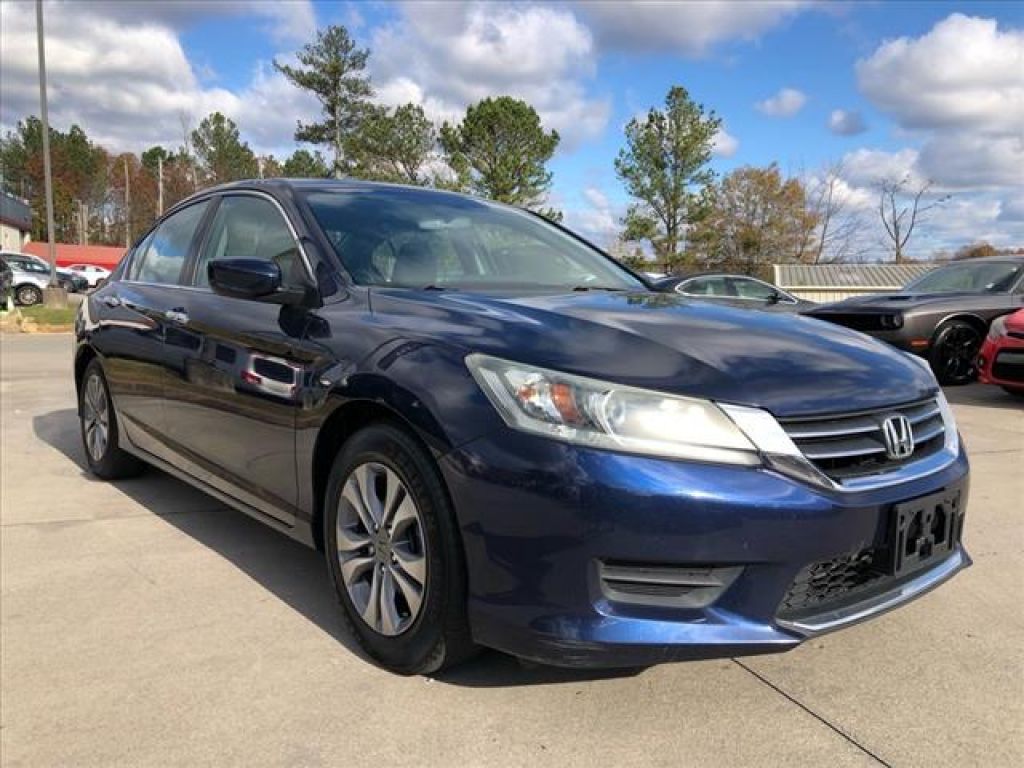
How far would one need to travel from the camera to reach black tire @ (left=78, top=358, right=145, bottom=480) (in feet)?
15.9

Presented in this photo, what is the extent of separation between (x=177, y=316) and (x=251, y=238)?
54 cm

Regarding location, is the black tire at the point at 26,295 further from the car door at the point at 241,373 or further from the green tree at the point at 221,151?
the green tree at the point at 221,151

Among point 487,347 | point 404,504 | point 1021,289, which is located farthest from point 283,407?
point 1021,289

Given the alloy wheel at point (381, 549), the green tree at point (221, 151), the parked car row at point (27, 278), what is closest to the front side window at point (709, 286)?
the alloy wheel at point (381, 549)

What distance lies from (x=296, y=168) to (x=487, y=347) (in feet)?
220

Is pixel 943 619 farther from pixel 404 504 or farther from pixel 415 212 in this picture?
pixel 415 212

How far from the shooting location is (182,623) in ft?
10.2

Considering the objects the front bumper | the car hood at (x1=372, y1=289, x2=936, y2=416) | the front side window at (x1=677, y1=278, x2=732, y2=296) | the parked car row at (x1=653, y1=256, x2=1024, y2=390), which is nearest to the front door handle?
the car hood at (x1=372, y1=289, x2=936, y2=416)

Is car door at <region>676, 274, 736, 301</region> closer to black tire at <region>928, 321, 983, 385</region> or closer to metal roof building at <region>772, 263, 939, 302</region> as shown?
black tire at <region>928, 321, 983, 385</region>

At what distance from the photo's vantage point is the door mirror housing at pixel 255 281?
10.1 feet

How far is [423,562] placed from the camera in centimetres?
249

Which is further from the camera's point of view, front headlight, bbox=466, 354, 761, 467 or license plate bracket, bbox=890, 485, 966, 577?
license plate bracket, bbox=890, 485, 966, 577

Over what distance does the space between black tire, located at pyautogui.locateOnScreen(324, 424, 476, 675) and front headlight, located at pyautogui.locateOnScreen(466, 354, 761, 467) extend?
36 cm

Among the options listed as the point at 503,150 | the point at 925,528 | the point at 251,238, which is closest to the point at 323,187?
the point at 251,238
